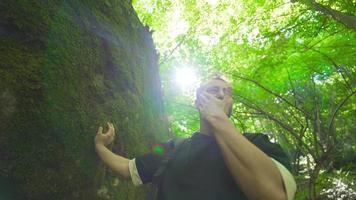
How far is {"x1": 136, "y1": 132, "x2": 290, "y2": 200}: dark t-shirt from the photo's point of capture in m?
2.01

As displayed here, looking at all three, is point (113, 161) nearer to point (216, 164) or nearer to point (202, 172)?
point (202, 172)

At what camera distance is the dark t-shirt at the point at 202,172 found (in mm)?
2010

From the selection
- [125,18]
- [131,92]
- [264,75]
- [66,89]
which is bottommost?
[66,89]

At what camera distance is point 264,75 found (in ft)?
30.1

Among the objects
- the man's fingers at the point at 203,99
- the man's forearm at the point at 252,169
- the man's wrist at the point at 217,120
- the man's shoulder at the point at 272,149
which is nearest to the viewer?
the man's forearm at the point at 252,169

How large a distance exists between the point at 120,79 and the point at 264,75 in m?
7.07

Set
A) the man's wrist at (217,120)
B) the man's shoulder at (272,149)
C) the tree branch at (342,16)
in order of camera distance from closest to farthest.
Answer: the man's wrist at (217,120) → the man's shoulder at (272,149) → the tree branch at (342,16)

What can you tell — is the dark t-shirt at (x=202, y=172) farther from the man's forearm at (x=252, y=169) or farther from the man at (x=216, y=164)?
the man's forearm at (x=252, y=169)

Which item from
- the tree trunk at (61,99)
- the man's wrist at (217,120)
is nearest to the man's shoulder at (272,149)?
Result: the man's wrist at (217,120)

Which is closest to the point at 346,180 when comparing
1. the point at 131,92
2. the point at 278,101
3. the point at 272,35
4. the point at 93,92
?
the point at 278,101

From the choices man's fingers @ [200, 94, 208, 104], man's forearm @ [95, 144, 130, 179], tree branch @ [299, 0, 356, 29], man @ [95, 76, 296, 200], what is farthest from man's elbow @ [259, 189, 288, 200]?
tree branch @ [299, 0, 356, 29]

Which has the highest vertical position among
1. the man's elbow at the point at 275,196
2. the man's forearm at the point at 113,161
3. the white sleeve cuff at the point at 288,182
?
the white sleeve cuff at the point at 288,182

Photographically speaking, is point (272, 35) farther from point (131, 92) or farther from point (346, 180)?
point (346, 180)

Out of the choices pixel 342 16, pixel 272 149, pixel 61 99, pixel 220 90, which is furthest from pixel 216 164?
pixel 342 16
